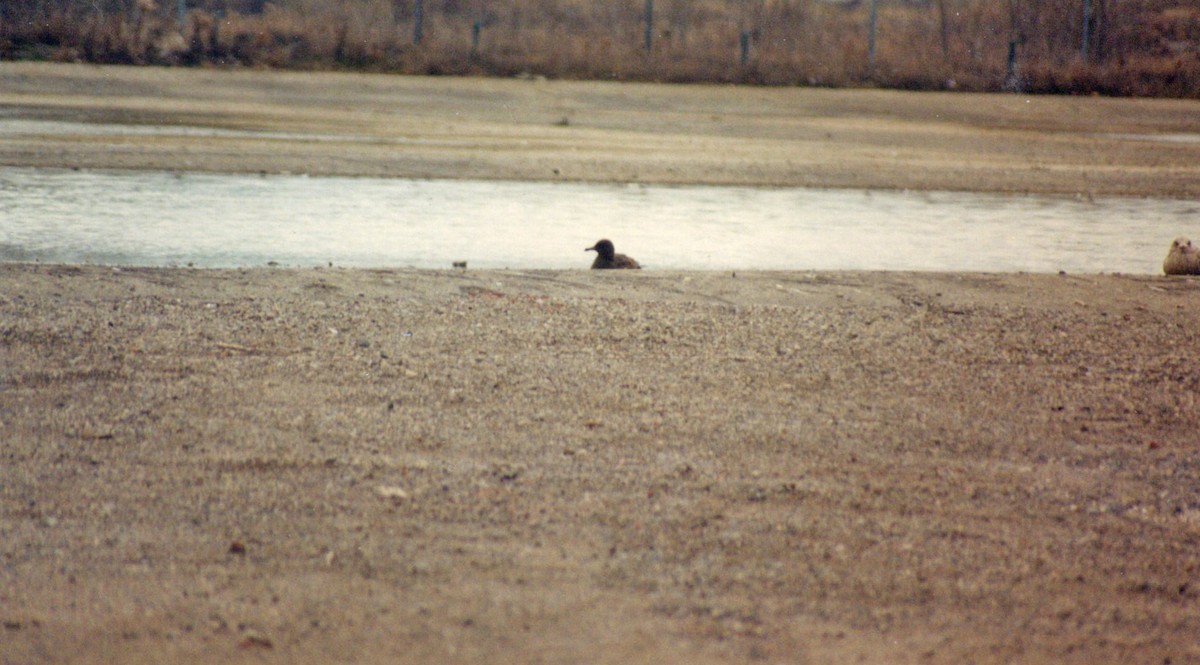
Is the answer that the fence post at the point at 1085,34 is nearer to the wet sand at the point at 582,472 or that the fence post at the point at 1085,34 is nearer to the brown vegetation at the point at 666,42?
the brown vegetation at the point at 666,42

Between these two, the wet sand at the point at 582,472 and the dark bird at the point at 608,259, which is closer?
the wet sand at the point at 582,472

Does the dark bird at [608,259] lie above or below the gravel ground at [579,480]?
above

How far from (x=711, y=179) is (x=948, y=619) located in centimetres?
1168

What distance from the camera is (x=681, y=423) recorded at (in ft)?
18.2

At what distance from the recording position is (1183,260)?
→ 31.4 ft

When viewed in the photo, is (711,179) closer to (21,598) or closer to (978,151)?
(978,151)

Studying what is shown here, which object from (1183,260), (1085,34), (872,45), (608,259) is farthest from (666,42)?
(608,259)

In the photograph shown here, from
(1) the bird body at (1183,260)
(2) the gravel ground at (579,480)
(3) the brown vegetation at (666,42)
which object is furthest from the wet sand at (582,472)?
(3) the brown vegetation at (666,42)

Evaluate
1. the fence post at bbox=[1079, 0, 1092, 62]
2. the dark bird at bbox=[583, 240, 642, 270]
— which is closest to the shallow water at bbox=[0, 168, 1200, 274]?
the dark bird at bbox=[583, 240, 642, 270]

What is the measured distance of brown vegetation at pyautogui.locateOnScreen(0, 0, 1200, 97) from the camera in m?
28.4

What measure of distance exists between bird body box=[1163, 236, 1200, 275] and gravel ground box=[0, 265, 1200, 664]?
80.9 inches

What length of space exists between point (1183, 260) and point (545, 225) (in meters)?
5.09

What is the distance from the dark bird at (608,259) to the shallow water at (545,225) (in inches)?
17.3

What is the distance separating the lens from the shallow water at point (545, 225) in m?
9.64
